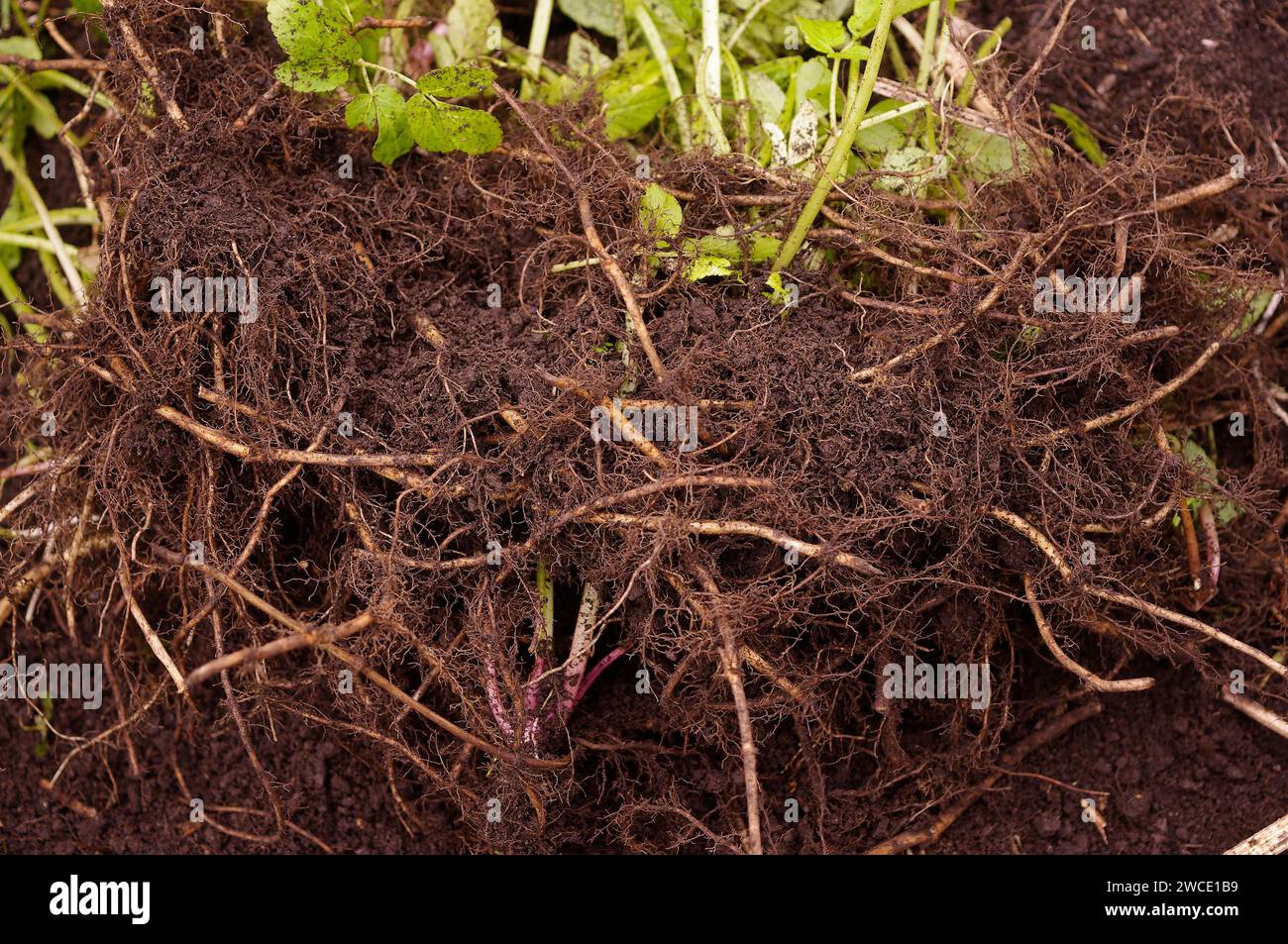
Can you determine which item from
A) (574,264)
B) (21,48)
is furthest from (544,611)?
(21,48)

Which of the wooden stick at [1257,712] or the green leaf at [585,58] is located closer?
the wooden stick at [1257,712]

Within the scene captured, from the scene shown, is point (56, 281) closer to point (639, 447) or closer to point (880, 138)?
point (639, 447)

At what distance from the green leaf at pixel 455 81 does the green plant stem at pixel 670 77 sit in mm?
277

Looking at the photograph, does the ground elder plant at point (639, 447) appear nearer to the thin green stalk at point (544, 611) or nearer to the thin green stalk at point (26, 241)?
the thin green stalk at point (544, 611)

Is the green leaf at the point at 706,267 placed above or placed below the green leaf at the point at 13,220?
below

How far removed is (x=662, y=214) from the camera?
4.39 feet

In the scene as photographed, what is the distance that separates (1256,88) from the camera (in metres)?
1.65

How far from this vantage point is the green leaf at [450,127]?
1323mm

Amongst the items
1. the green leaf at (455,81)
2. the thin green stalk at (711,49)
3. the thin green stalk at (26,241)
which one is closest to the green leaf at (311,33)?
the green leaf at (455,81)

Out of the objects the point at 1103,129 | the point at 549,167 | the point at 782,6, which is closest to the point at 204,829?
the point at 549,167

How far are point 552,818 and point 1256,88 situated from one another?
1526 mm

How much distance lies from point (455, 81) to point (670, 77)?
1.08ft

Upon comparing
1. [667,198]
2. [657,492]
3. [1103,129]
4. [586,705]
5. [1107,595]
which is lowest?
[586,705]
